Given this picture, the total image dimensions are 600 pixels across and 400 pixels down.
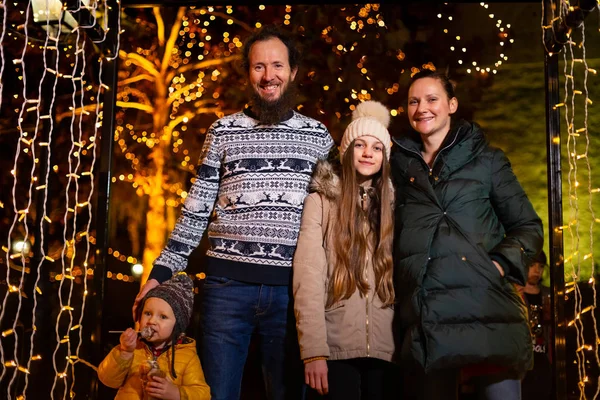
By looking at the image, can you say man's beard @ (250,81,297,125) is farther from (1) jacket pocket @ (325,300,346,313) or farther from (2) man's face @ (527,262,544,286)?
(2) man's face @ (527,262,544,286)

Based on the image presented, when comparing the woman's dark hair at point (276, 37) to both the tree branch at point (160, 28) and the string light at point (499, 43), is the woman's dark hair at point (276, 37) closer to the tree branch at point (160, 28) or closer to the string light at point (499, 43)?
the string light at point (499, 43)

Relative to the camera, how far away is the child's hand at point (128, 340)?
106 inches

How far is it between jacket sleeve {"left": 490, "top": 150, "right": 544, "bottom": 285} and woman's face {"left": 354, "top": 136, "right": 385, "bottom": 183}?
0.48 m

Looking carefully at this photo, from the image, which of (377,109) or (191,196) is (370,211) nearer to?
(377,109)

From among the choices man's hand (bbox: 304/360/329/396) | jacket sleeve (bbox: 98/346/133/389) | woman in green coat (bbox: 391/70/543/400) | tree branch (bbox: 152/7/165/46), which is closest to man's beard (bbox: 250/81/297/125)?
woman in green coat (bbox: 391/70/543/400)

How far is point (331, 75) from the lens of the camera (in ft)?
20.7

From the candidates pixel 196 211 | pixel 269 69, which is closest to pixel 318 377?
pixel 196 211

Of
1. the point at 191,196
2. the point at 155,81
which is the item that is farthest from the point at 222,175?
the point at 155,81

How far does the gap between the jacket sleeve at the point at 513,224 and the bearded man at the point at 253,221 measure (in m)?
0.77

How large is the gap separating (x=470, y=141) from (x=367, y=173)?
0.45m

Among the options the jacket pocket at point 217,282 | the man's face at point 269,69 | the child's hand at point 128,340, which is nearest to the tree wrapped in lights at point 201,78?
the man's face at point 269,69

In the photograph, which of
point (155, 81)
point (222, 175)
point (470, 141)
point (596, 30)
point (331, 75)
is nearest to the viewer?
point (470, 141)

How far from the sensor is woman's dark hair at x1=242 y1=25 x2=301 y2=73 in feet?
9.81

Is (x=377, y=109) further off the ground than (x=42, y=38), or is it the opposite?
(x=42, y=38)
